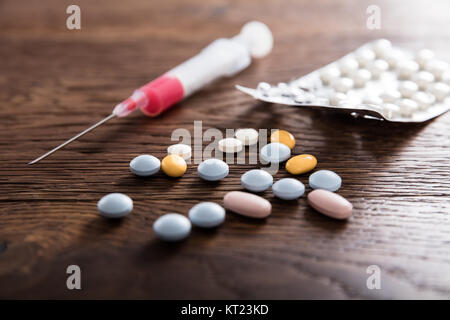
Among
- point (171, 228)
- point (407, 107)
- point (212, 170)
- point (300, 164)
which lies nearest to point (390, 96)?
point (407, 107)

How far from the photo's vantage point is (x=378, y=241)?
1.88ft

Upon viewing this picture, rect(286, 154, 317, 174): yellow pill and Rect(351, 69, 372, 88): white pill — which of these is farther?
Rect(351, 69, 372, 88): white pill

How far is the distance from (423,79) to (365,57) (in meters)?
0.12

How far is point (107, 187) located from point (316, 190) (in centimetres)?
29

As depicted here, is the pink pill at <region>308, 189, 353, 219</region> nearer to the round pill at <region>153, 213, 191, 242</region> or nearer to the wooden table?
the wooden table

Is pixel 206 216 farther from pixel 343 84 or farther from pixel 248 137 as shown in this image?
pixel 343 84

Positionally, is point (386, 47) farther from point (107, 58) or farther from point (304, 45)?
point (107, 58)

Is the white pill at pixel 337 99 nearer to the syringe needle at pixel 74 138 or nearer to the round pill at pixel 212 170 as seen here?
the round pill at pixel 212 170

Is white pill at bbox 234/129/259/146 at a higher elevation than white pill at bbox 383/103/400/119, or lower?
lower

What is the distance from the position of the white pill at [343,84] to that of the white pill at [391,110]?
0.08m

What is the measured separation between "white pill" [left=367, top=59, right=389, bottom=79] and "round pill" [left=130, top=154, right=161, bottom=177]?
1.49 ft

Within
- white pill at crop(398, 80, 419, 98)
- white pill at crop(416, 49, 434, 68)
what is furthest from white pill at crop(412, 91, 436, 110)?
white pill at crop(416, 49, 434, 68)

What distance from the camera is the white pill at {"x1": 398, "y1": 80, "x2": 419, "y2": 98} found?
0.83 meters
